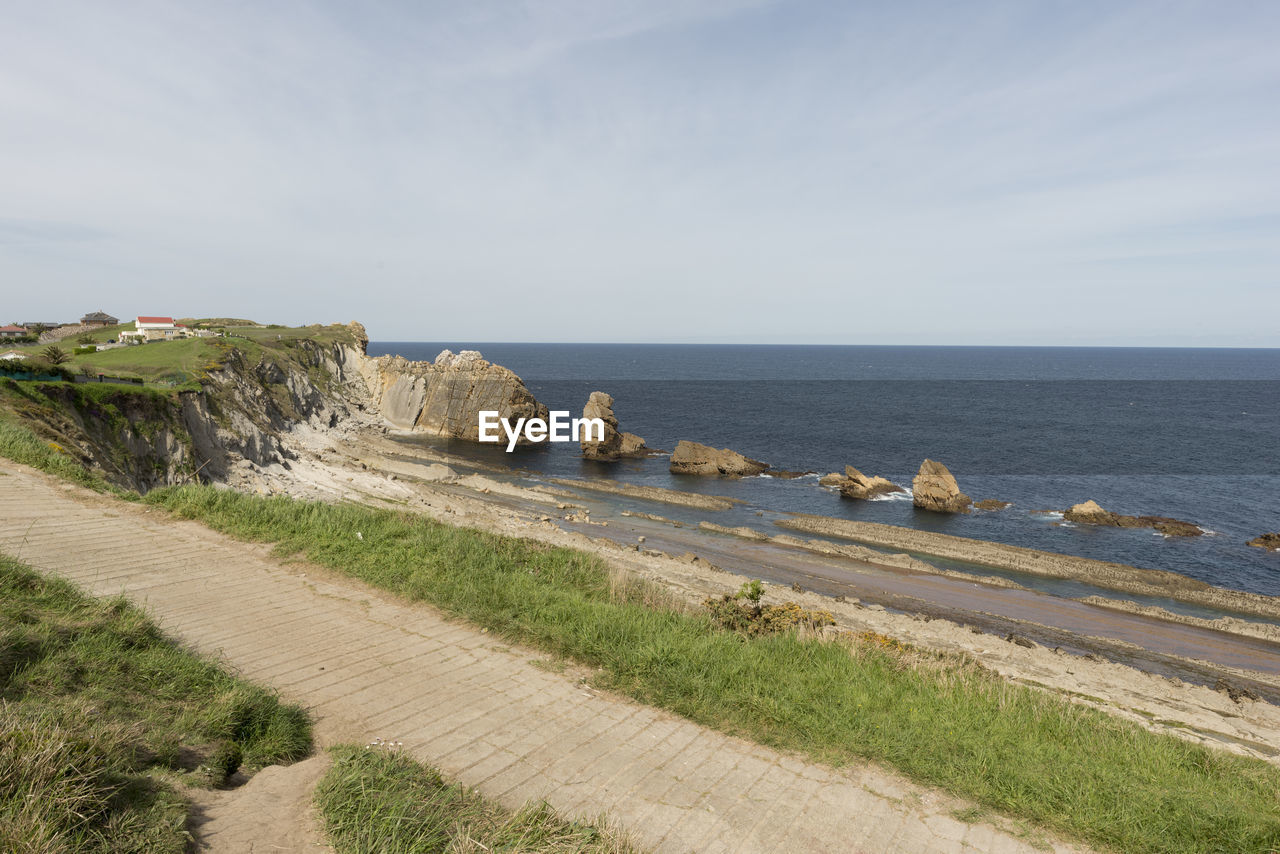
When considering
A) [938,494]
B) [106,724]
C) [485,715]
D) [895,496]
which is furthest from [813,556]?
[106,724]

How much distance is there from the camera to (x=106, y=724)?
5.85 meters

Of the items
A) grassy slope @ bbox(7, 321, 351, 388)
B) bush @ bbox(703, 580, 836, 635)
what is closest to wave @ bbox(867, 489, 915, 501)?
bush @ bbox(703, 580, 836, 635)

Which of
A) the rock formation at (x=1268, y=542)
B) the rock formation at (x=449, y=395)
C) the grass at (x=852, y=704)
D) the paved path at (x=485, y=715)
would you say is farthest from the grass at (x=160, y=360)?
the rock formation at (x=1268, y=542)

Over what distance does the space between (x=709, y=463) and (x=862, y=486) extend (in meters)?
13.8

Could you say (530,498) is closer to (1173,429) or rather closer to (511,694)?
(511,694)

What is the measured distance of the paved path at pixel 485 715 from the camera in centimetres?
657

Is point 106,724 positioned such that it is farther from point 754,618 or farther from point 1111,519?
point 1111,519

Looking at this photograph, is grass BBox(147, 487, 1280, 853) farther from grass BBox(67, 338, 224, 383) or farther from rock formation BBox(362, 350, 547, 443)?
rock formation BBox(362, 350, 547, 443)

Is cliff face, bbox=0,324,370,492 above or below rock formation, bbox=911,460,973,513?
above

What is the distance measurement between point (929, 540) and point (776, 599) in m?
18.0

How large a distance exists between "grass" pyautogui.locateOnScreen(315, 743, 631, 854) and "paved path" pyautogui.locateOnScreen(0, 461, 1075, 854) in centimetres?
71

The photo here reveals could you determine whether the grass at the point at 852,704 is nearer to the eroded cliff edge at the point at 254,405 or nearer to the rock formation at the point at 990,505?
the eroded cliff edge at the point at 254,405

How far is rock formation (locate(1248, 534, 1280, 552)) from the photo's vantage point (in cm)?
3875

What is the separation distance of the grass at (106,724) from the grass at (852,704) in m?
4.02
